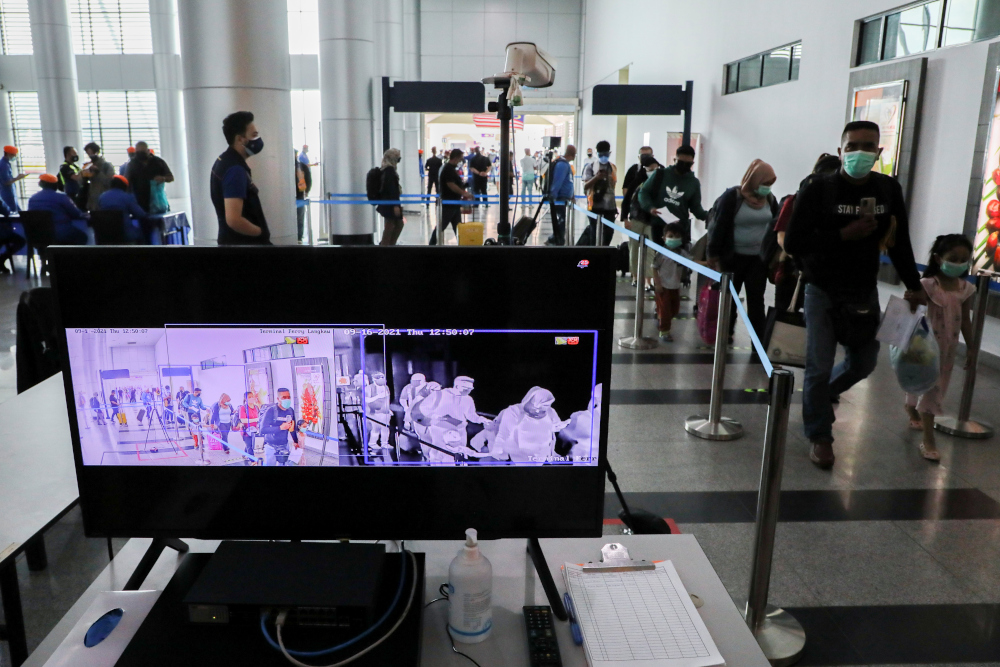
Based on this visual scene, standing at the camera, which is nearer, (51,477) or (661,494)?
(51,477)

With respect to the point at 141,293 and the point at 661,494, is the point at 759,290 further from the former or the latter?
the point at 141,293

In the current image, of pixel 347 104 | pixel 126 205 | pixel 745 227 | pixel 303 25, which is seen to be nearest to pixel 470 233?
pixel 745 227

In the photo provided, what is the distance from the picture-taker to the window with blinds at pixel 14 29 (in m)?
22.1

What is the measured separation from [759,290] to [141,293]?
546 centimetres

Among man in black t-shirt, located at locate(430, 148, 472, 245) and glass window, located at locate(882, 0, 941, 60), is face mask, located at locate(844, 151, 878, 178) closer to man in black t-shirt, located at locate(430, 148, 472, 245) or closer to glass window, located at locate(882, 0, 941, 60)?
glass window, located at locate(882, 0, 941, 60)

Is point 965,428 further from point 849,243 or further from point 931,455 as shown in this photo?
point 849,243

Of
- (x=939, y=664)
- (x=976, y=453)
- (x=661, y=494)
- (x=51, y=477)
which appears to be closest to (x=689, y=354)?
(x=976, y=453)

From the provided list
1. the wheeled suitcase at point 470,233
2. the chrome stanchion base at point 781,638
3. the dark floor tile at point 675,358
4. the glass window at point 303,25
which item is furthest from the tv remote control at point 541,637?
the glass window at point 303,25

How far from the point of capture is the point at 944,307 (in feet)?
13.9

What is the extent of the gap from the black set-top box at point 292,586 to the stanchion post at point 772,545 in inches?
55.8

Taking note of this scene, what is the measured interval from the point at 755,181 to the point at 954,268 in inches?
73.3

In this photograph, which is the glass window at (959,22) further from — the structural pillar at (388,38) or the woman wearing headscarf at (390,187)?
the structural pillar at (388,38)

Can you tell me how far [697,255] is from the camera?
700 centimetres

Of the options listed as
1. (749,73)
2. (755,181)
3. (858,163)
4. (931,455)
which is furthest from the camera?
(749,73)
